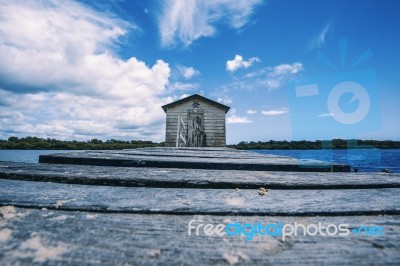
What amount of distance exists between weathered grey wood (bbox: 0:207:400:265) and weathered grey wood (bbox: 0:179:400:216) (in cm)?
8

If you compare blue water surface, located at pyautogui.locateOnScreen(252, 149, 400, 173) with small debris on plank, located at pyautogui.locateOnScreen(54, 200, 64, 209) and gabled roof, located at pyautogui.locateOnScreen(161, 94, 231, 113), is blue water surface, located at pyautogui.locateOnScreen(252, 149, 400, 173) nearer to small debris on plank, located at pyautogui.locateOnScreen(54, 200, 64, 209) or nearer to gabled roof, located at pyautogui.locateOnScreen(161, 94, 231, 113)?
small debris on plank, located at pyautogui.locateOnScreen(54, 200, 64, 209)

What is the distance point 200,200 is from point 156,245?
36cm

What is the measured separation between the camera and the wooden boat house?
47.8 ft

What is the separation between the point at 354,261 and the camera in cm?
45

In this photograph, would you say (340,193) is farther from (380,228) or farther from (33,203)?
(33,203)

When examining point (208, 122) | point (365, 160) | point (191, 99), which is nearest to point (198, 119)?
point (208, 122)

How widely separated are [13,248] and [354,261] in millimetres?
712

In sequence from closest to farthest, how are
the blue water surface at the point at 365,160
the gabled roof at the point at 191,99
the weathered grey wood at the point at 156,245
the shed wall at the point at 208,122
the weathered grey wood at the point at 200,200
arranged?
the weathered grey wood at the point at 156,245 → the weathered grey wood at the point at 200,200 → the shed wall at the point at 208,122 → the gabled roof at the point at 191,99 → the blue water surface at the point at 365,160

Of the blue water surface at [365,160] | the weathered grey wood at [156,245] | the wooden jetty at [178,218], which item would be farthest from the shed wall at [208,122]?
the weathered grey wood at [156,245]

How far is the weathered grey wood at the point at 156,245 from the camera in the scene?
0.45 m

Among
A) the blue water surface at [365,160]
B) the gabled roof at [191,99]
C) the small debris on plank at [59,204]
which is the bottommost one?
the blue water surface at [365,160]

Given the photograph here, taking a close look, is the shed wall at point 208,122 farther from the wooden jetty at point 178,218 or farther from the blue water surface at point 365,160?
the wooden jetty at point 178,218

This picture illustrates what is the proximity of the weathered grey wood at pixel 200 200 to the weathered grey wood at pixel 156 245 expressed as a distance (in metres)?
0.08

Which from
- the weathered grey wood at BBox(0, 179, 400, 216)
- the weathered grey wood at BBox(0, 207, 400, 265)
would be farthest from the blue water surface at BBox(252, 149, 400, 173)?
the weathered grey wood at BBox(0, 207, 400, 265)
